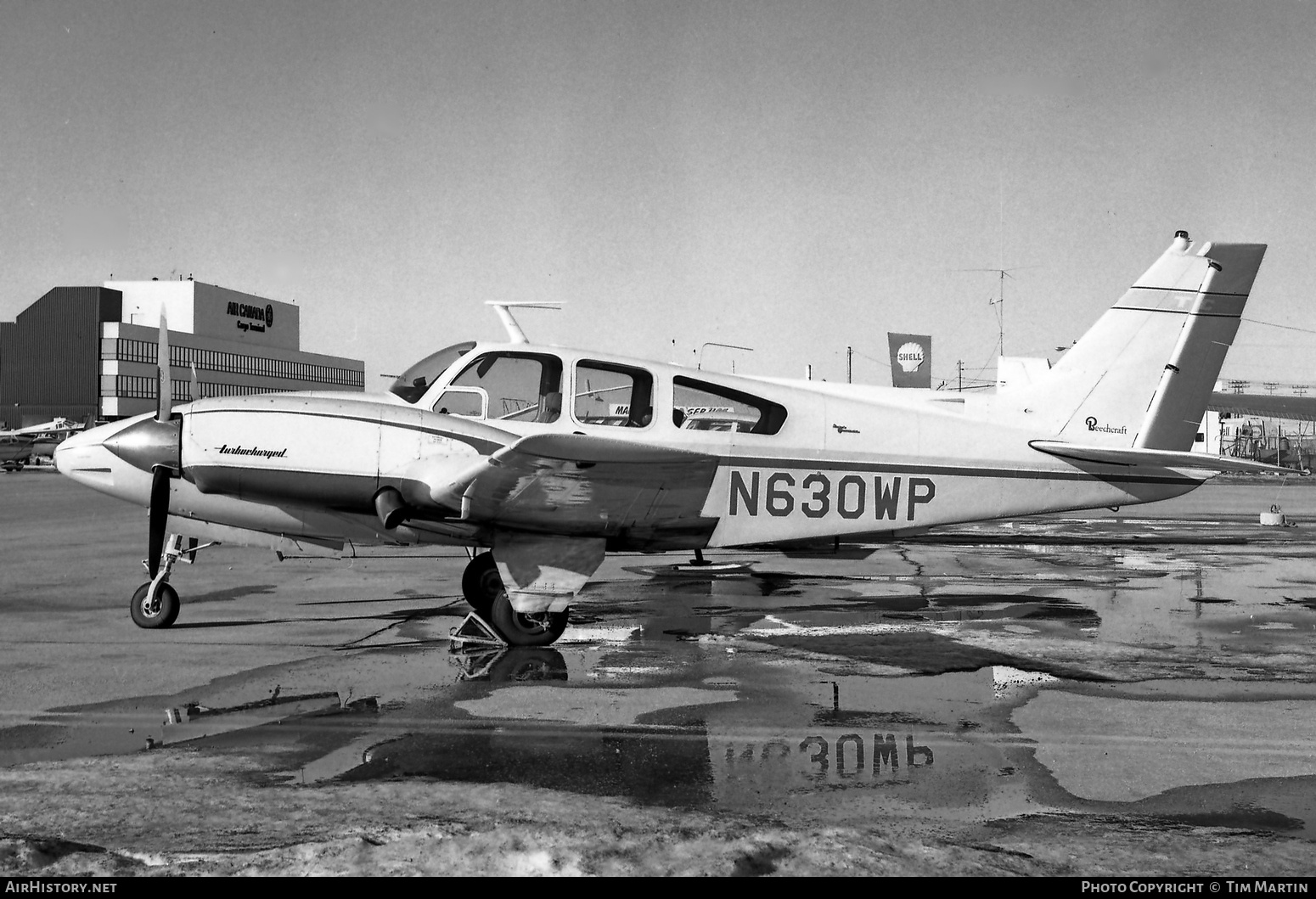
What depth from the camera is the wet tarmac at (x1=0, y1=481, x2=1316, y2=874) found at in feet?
15.2

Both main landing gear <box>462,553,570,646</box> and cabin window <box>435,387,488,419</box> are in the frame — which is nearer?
main landing gear <box>462,553,570,646</box>

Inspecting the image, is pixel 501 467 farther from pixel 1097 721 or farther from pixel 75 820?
pixel 1097 721

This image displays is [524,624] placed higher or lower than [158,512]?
A: lower

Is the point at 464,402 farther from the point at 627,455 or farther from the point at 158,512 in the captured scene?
the point at 158,512

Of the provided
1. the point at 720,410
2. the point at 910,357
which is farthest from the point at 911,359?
the point at 720,410

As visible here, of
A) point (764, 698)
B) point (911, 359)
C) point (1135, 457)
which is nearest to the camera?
point (764, 698)

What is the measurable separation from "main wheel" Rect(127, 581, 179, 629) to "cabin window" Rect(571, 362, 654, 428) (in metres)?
3.93

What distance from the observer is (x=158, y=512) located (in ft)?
26.5

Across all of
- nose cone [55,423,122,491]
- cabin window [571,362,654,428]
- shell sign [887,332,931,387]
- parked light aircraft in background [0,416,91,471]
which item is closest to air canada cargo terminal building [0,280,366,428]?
parked light aircraft in background [0,416,91,471]

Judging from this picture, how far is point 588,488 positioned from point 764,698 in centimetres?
217

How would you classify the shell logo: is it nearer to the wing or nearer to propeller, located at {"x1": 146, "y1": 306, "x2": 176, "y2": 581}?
the wing

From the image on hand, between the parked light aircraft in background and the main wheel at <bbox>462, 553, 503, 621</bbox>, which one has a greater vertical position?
the parked light aircraft in background

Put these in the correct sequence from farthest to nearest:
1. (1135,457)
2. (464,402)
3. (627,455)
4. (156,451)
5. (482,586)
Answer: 1. (1135,457)
2. (482,586)
3. (464,402)
4. (156,451)
5. (627,455)
